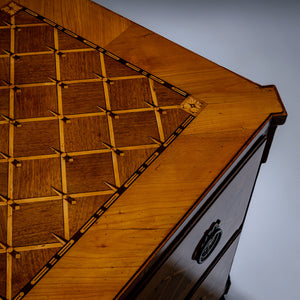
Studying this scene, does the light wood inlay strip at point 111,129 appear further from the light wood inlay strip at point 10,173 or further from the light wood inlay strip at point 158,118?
the light wood inlay strip at point 10,173

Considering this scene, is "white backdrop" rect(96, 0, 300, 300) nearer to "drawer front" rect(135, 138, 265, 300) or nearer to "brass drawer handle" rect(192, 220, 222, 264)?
"drawer front" rect(135, 138, 265, 300)

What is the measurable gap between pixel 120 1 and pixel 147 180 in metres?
1.71

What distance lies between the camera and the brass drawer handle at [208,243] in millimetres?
1349

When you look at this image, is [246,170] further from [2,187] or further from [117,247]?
[2,187]

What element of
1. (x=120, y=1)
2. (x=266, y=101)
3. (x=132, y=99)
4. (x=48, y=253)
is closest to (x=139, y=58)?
(x=132, y=99)

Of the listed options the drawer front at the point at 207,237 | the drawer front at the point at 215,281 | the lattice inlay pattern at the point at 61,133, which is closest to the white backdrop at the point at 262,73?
the drawer front at the point at 215,281

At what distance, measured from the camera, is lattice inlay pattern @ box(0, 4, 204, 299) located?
1.11 meters

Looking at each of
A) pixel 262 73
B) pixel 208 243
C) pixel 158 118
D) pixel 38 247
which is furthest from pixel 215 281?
pixel 262 73

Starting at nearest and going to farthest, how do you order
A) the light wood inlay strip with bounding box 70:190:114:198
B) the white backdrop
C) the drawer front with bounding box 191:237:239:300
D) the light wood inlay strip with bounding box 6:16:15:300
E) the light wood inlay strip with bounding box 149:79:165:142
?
the light wood inlay strip with bounding box 6:16:15:300 < the light wood inlay strip with bounding box 70:190:114:198 < the light wood inlay strip with bounding box 149:79:165:142 < the drawer front with bounding box 191:237:239:300 < the white backdrop

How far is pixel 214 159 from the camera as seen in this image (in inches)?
48.3

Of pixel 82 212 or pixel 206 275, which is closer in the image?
pixel 82 212

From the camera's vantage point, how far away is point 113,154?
123 centimetres

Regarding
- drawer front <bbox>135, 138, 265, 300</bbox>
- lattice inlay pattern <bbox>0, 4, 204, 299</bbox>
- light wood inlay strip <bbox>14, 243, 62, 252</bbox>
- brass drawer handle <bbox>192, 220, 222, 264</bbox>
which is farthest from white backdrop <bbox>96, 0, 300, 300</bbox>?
light wood inlay strip <bbox>14, 243, 62, 252</bbox>

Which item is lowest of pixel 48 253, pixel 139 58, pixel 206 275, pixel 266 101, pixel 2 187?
pixel 206 275
